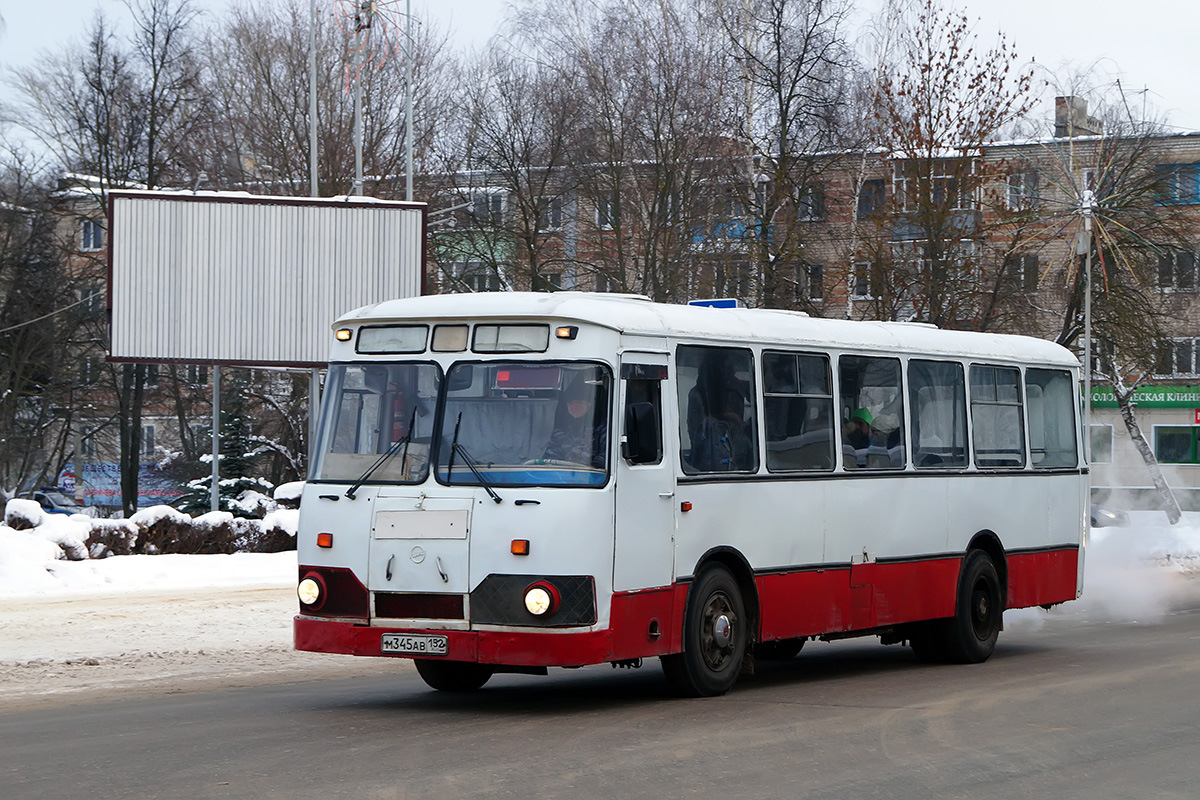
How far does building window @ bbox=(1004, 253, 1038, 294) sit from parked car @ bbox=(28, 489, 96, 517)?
32509mm

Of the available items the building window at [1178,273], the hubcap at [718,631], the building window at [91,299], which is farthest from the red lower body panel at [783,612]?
the building window at [91,299]

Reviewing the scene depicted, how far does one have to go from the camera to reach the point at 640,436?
1138cm

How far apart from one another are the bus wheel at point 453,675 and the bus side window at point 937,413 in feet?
14.0

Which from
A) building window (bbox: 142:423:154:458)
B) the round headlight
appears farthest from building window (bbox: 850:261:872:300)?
building window (bbox: 142:423:154:458)

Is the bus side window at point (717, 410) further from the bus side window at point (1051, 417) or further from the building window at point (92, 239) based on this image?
the building window at point (92, 239)

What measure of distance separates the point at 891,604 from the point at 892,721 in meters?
3.14

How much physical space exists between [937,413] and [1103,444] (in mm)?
52983

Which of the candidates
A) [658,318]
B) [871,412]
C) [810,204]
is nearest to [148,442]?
[810,204]

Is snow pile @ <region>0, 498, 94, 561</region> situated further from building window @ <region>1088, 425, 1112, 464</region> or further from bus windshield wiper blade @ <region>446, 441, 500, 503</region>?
building window @ <region>1088, 425, 1112, 464</region>

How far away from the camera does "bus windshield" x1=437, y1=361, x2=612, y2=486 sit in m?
11.1

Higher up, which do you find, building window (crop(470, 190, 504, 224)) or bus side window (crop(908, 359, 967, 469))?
building window (crop(470, 190, 504, 224))

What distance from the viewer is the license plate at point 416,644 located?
36.1ft

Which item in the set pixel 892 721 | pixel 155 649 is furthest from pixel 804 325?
pixel 155 649

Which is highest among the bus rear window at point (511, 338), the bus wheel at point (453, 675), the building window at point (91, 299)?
the building window at point (91, 299)
